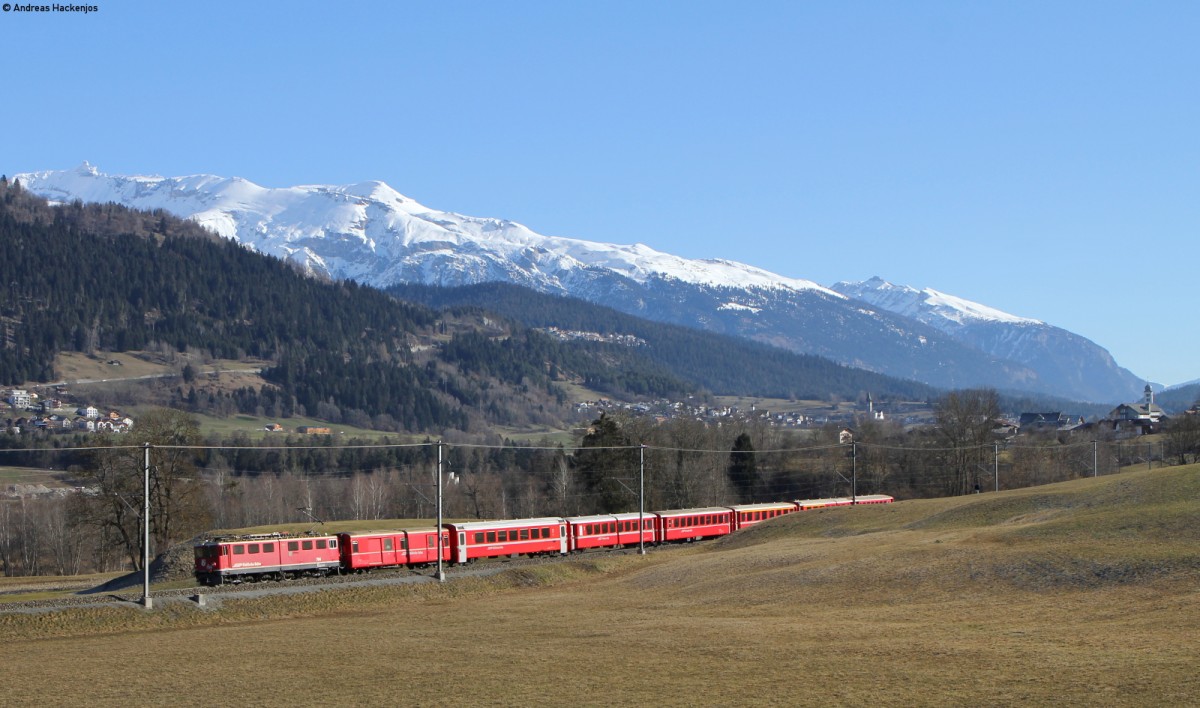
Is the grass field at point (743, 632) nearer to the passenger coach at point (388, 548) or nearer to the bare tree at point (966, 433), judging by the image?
the passenger coach at point (388, 548)

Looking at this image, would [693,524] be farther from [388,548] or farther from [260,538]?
[260,538]

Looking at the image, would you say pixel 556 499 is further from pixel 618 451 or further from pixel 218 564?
pixel 218 564

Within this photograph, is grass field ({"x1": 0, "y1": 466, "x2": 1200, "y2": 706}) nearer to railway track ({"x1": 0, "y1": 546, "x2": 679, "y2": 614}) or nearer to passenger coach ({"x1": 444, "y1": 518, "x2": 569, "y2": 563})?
railway track ({"x1": 0, "y1": 546, "x2": 679, "y2": 614})

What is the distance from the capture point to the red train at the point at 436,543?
2581 inches

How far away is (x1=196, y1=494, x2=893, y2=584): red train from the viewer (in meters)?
65.6

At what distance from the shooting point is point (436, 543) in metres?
74.2

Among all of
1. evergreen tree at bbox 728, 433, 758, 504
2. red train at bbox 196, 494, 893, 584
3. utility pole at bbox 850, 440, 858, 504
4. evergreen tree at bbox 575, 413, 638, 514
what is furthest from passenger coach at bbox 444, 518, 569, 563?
evergreen tree at bbox 728, 433, 758, 504

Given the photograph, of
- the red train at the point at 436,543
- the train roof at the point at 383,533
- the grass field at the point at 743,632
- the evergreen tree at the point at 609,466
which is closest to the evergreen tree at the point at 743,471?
the evergreen tree at the point at 609,466

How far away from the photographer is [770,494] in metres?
156

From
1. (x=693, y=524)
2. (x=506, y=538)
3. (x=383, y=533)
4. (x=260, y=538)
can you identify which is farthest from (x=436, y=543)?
(x=693, y=524)

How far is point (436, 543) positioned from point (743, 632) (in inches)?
1414

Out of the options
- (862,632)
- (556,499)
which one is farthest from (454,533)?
(556,499)

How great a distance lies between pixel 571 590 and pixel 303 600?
15.4 m

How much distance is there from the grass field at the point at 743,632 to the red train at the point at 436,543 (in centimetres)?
753
